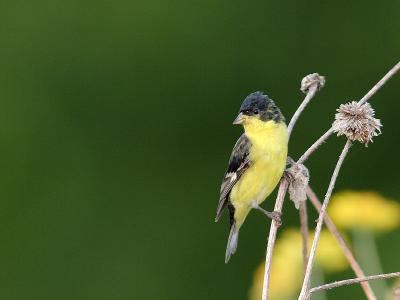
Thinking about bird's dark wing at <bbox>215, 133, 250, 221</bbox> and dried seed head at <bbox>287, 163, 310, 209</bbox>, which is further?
bird's dark wing at <bbox>215, 133, 250, 221</bbox>

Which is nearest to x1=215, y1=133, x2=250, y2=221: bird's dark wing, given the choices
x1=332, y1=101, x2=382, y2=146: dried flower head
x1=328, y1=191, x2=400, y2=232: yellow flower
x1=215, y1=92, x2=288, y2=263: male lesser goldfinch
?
x1=215, y1=92, x2=288, y2=263: male lesser goldfinch

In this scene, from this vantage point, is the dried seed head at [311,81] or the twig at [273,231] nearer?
the twig at [273,231]

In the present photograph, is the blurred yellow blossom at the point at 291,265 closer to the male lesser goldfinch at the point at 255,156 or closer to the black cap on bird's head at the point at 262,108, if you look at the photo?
the male lesser goldfinch at the point at 255,156

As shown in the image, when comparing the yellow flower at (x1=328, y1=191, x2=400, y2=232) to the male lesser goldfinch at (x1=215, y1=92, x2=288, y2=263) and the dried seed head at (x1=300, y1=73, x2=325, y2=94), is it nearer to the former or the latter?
the male lesser goldfinch at (x1=215, y1=92, x2=288, y2=263)

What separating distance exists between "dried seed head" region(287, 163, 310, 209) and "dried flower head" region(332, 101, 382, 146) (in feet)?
0.30

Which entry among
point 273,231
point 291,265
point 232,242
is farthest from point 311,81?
point 232,242

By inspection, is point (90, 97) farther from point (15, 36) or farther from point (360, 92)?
point (360, 92)

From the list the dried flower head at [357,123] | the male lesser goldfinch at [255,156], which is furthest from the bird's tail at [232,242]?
the dried flower head at [357,123]

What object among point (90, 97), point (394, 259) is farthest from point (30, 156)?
point (394, 259)

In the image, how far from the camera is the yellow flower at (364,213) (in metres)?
1.92

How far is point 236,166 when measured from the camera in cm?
194

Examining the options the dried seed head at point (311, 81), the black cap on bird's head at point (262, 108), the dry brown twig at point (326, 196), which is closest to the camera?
the dry brown twig at point (326, 196)

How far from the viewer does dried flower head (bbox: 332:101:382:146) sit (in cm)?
128

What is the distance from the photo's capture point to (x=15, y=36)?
361 centimetres
